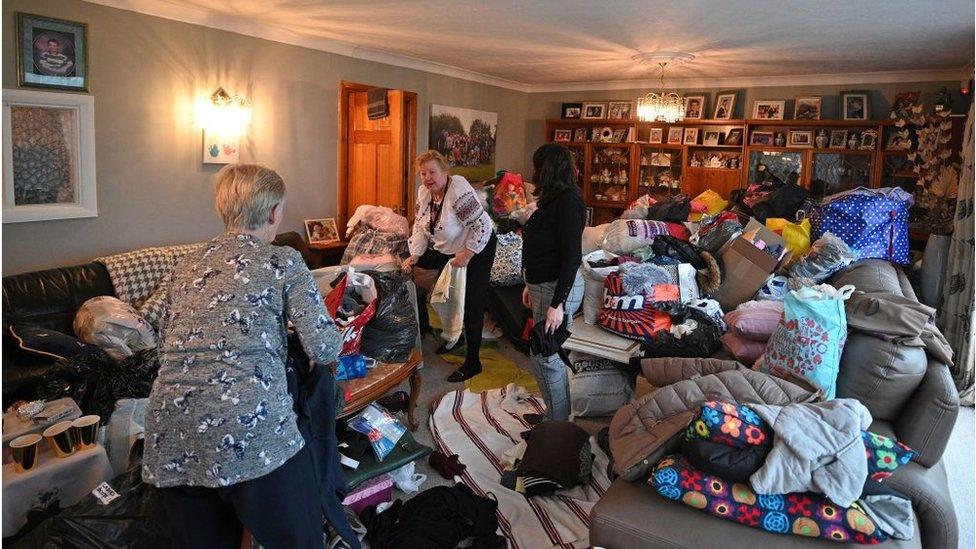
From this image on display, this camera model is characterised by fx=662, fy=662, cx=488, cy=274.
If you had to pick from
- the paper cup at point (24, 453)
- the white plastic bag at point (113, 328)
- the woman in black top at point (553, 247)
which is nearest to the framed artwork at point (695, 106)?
the woman in black top at point (553, 247)

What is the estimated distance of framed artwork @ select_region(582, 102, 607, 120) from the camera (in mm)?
7336

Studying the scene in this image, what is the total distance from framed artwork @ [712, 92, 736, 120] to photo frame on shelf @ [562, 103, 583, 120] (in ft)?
4.90

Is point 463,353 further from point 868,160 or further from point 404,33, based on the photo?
point 868,160

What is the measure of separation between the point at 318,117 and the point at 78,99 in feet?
5.73

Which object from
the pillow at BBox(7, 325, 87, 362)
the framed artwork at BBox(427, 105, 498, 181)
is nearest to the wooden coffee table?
the pillow at BBox(7, 325, 87, 362)

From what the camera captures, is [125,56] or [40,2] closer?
[40,2]

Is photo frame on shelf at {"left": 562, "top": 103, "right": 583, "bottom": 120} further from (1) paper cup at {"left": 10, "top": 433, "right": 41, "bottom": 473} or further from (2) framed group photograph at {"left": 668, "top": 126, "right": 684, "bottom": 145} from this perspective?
(1) paper cup at {"left": 10, "top": 433, "right": 41, "bottom": 473}

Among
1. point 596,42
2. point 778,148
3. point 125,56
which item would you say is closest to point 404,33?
point 596,42

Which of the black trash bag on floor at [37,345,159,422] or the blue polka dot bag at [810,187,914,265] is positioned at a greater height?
the blue polka dot bag at [810,187,914,265]

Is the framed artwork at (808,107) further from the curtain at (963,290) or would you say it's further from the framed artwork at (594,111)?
the curtain at (963,290)

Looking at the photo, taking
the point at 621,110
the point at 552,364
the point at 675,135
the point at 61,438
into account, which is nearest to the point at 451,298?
the point at 552,364

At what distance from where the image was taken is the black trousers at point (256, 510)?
1.62 m

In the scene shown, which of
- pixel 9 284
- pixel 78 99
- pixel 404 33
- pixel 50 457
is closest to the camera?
pixel 50 457

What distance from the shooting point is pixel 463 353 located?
457cm
